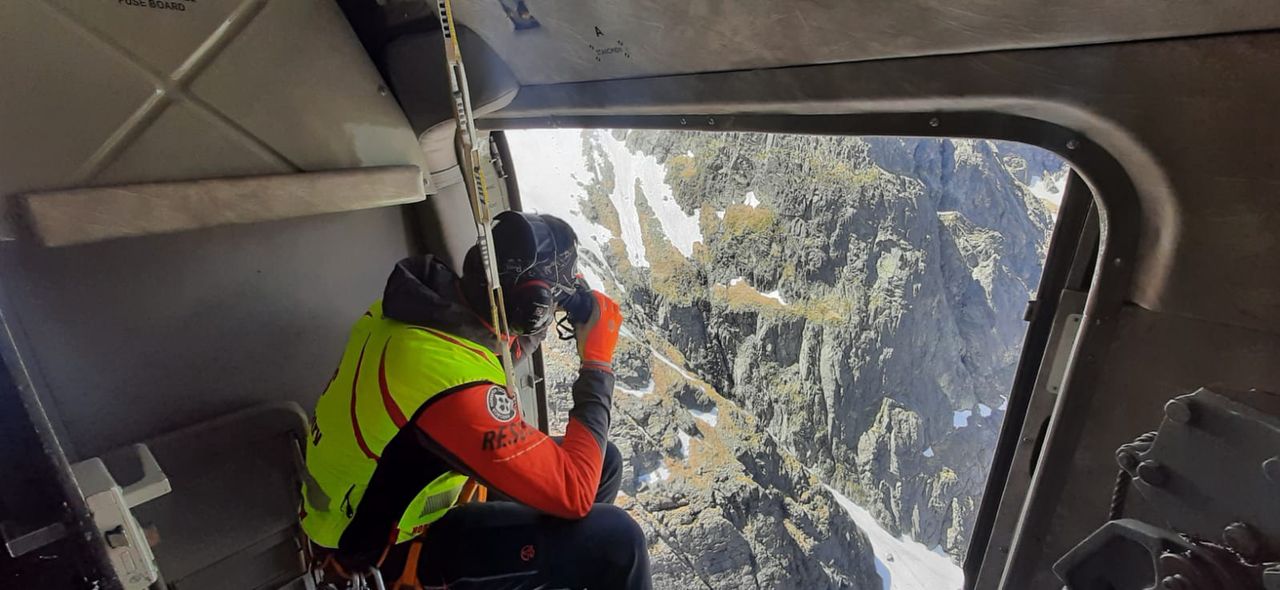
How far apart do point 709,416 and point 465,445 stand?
8.60ft

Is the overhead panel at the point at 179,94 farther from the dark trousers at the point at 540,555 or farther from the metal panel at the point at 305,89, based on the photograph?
the dark trousers at the point at 540,555

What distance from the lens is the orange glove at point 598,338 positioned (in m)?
1.93

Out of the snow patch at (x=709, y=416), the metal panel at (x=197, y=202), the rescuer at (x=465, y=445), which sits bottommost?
the snow patch at (x=709, y=416)

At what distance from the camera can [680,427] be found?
4070 mm

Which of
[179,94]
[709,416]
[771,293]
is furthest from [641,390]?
[179,94]

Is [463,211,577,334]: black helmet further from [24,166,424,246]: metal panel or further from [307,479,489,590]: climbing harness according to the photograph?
[307,479,489,590]: climbing harness

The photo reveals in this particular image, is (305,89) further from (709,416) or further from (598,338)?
(709,416)

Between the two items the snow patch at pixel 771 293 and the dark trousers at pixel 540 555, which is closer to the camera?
the dark trousers at pixel 540 555

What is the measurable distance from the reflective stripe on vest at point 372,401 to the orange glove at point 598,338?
298 millimetres

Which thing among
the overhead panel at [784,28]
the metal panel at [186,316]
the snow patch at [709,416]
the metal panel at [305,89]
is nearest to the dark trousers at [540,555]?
A: the metal panel at [186,316]

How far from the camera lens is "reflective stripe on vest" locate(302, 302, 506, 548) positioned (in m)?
1.58

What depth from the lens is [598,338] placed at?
194 centimetres

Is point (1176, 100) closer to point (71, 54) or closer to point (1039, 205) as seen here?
point (1039, 205)

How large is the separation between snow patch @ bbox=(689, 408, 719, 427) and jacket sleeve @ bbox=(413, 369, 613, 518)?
2281 mm
